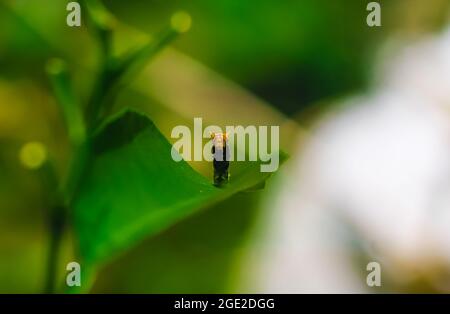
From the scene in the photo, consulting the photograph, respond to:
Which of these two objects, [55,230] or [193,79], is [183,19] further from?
[55,230]

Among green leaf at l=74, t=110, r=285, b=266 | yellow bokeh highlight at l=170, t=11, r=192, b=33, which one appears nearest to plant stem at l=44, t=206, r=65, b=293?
green leaf at l=74, t=110, r=285, b=266

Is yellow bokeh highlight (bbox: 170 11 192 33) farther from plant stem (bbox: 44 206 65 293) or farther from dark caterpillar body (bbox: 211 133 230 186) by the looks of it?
plant stem (bbox: 44 206 65 293)

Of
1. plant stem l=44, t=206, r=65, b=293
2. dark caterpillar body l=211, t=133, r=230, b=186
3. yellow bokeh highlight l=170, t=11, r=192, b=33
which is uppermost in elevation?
yellow bokeh highlight l=170, t=11, r=192, b=33

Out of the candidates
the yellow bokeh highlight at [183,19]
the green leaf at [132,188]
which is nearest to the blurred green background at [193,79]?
the yellow bokeh highlight at [183,19]

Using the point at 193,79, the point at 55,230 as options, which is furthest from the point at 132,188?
the point at 193,79

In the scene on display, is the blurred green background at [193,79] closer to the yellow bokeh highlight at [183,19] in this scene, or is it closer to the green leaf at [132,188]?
the yellow bokeh highlight at [183,19]
